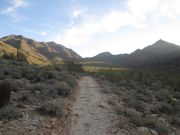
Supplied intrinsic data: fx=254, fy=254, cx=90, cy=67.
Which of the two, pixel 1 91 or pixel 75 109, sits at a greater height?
pixel 1 91

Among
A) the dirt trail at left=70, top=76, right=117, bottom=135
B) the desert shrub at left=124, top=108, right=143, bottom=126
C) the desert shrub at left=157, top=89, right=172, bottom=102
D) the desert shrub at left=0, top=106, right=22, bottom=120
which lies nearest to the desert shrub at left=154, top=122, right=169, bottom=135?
the desert shrub at left=124, top=108, right=143, bottom=126

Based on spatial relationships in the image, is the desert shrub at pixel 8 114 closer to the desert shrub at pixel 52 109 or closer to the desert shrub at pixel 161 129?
the desert shrub at pixel 52 109

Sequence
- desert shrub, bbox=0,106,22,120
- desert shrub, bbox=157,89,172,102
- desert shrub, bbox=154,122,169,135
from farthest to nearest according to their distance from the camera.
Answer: desert shrub, bbox=157,89,172,102 < desert shrub, bbox=154,122,169,135 < desert shrub, bbox=0,106,22,120

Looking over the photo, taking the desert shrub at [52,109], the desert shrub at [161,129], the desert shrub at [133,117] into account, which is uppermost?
the desert shrub at [52,109]

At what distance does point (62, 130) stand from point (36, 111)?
2.34 m

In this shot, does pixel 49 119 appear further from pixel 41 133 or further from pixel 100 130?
pixel 100 130

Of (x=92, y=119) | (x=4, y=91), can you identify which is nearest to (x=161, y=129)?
(x=92, y=119)

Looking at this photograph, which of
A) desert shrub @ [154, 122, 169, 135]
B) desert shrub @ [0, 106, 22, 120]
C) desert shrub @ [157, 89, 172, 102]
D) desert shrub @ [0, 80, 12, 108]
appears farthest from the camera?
desert shrub @ [157, 89, 172, 102]

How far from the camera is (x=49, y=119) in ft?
37.1

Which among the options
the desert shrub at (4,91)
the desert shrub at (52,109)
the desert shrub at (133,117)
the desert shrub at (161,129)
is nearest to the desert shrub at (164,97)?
the desert shrub at (133,117)

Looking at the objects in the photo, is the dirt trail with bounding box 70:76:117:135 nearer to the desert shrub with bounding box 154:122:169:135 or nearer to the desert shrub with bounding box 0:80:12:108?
the desert shrub with bounding box 154:122:169:135

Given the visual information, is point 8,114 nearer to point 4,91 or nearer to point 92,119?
point 4,91

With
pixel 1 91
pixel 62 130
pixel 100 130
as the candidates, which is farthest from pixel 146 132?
pixel 1 91

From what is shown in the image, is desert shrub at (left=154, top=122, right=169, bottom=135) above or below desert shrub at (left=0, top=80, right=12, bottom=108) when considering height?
below
